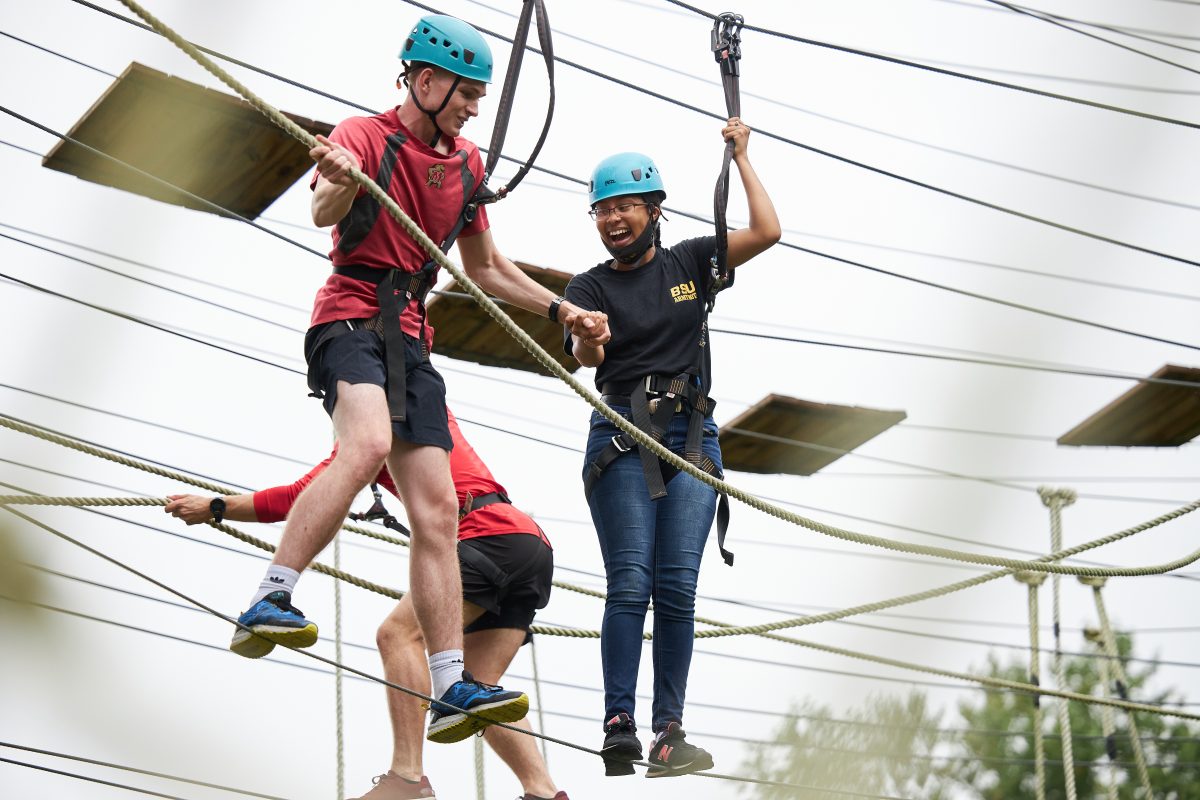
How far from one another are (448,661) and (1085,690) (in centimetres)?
2708

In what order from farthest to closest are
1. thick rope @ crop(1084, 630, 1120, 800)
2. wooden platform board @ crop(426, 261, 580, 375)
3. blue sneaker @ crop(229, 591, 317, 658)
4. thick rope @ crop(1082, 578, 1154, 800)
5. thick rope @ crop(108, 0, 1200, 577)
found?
thick rope @ crop(1082, 578, 1154, 800), thick rope @ crop(1084, 630, 1120, 800), wooden platform board @ crop(426, 261, 580, 375), blue sneaker @ crop(229, 591, 317, 658), thick rope @ crop(108, 0, 1200, 577)

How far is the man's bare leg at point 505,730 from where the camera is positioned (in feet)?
12.5

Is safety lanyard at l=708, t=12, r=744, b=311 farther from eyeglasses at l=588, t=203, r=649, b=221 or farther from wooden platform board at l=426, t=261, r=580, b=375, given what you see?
wooden platform board at l=426, t=261, r=580, b=375

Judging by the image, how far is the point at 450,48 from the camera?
10.5 ft

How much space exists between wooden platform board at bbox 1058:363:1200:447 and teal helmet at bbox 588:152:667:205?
468cm

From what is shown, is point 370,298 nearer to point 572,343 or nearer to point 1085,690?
point 572,343

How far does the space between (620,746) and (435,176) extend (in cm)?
135

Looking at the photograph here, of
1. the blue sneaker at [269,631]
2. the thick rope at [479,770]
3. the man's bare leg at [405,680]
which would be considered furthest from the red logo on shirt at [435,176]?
the thick rope at [479,770]

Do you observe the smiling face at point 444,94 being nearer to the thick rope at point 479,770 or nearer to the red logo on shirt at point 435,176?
the red logo on shirt at point 435,176

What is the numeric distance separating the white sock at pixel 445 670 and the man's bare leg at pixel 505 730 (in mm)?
668

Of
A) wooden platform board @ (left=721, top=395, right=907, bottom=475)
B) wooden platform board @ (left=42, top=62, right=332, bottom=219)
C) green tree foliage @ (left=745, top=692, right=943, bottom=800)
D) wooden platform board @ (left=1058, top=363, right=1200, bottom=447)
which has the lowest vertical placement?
green tree foliage @ (left=745, top=692, right=943, bottom=800)

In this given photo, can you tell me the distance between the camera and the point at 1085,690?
2800 centimetres

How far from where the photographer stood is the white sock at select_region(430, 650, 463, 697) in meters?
3.11

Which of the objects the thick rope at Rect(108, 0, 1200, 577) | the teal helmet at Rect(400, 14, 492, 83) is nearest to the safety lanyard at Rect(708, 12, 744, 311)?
the thick rope at Rect(108, 0, 1200, 577)
